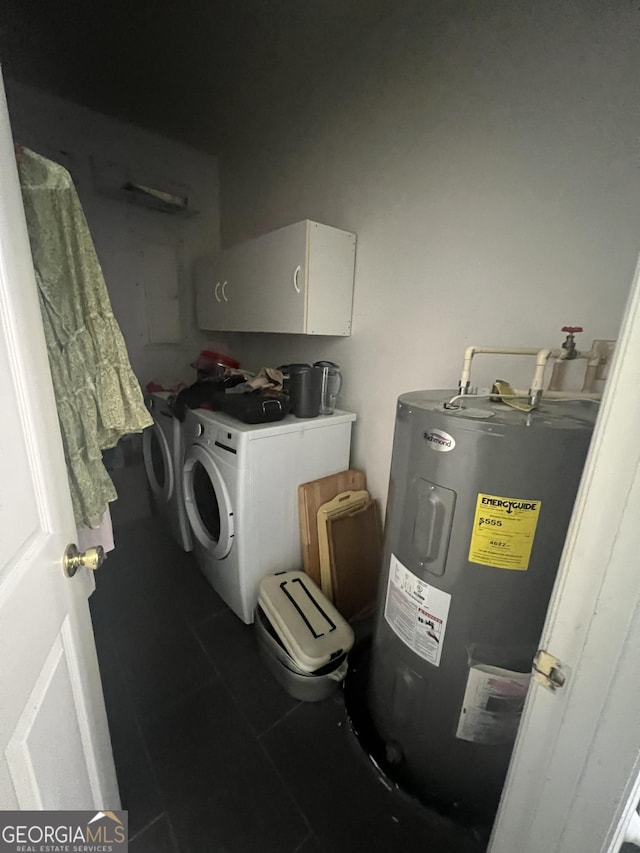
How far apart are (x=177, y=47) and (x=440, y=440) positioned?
2.04 metres

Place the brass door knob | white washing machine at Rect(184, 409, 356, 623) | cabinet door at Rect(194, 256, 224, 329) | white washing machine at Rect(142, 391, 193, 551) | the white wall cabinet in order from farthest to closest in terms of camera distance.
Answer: cabinet door at Rect(194, 256, 224, 329) → white washing machine at Rect(142, 391, 193, 551) → the white wall cabinet → white washing machine at Rect(184, 409, 356, 623) → the brass door knob

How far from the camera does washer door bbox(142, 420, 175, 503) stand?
1907 millimetres

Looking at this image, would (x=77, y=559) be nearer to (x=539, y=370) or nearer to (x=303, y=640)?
(x=303, y=640)

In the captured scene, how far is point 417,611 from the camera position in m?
0.89

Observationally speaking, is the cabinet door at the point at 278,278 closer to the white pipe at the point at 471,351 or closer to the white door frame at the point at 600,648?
the white pipe at the point at 471,351

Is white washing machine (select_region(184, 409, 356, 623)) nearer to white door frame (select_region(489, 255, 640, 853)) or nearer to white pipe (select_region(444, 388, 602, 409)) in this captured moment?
white pipe (select_region(444, 388, 602, 409))

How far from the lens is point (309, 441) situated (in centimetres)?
153

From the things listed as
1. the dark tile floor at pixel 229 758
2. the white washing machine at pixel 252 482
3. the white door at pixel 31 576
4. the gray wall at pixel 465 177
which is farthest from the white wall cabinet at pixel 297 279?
the dark tile floor at pixel 229 758

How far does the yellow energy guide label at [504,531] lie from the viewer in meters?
0.72

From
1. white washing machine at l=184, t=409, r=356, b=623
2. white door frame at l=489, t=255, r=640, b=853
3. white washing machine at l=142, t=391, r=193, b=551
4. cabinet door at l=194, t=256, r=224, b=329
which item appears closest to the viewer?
white door frame at l=489, t=255, r=640, b=853

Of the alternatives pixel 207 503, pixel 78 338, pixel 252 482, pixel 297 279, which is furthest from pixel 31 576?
pixel 297 279

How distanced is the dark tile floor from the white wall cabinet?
59.1 inches

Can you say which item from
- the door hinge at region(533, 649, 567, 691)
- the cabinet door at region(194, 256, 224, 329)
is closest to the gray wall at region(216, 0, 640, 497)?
the cabinet door at region(194, 256, 224, 329)

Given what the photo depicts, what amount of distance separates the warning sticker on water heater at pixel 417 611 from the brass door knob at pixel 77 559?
728 mm
